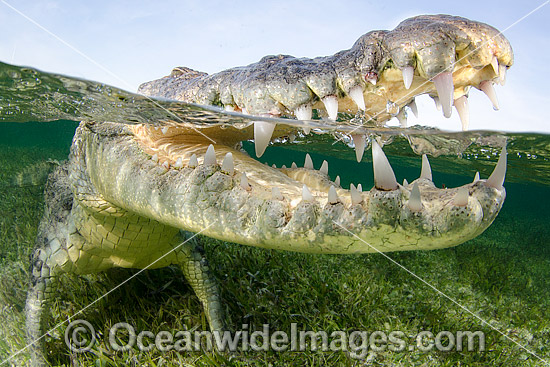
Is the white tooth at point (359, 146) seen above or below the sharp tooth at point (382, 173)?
above

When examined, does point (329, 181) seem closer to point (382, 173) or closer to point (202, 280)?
point (382, 173)

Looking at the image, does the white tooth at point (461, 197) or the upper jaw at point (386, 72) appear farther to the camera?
the upper jaw at point (386, 72)

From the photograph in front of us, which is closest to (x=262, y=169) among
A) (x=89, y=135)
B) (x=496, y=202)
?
(x=496, y=202)

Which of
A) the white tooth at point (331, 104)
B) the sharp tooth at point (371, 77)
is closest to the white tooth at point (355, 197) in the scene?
the white tooth at point (331, 104)

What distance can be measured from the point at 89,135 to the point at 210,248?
2.44 metres

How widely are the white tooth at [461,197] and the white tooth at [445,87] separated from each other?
579mm

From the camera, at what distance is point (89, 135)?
3.00 m

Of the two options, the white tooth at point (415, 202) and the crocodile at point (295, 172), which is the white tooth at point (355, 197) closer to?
the crocodile at point (295, 172)

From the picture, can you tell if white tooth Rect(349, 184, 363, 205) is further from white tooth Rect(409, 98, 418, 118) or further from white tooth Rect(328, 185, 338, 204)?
white tooth Rect(409, 98, 418, 118)

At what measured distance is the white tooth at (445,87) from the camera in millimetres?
1788

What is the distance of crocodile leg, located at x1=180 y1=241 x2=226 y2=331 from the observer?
138 inches

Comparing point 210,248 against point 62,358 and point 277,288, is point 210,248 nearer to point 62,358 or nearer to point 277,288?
point 277,288

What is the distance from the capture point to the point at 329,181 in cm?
266

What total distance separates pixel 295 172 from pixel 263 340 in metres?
1.60
